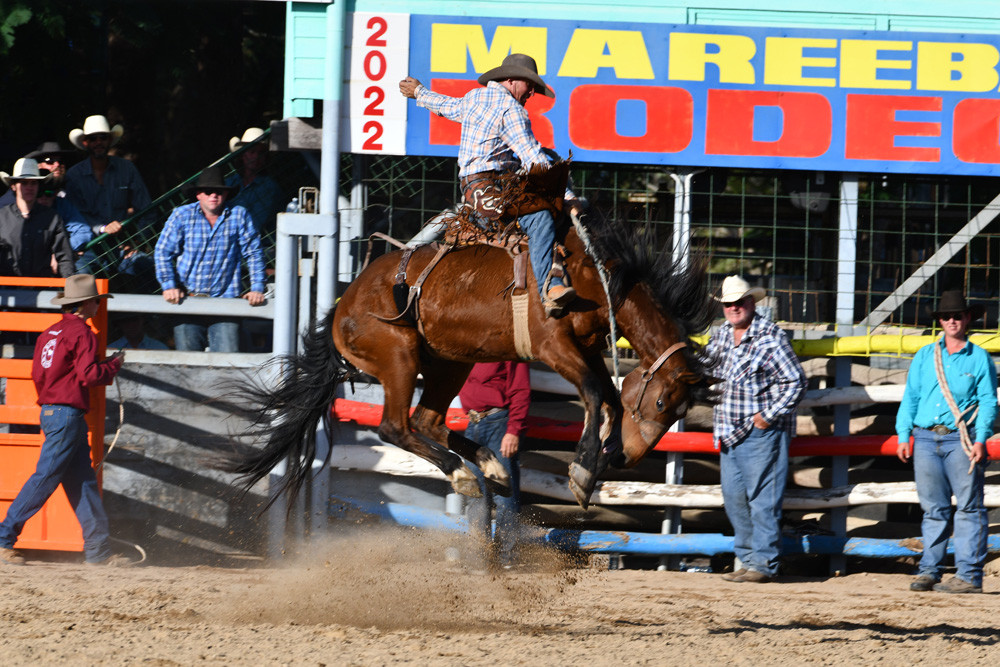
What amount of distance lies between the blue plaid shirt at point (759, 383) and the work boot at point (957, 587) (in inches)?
50.2

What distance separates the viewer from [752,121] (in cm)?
835

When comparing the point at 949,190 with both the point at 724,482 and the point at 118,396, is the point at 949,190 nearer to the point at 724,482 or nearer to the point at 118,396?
the point at 724,482

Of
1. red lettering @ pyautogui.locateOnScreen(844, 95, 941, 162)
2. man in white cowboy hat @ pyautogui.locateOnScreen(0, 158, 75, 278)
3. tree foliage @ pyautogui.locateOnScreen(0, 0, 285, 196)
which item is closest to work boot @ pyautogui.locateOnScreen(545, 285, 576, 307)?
red lettering @ pyautogui.locateOnScreen(844, 95, 941, 162)

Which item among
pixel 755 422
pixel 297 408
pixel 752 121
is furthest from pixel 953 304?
pixel 297 408

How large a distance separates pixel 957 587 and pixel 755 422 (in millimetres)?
1544

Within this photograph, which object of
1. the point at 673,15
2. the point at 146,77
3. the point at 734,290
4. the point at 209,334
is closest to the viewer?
the point at 734,290

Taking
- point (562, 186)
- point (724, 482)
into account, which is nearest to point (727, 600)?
point (724, 482)

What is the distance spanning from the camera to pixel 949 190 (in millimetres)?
9352

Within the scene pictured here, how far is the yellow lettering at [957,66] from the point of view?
832 centimetres

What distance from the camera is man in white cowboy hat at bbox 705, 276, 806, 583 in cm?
712

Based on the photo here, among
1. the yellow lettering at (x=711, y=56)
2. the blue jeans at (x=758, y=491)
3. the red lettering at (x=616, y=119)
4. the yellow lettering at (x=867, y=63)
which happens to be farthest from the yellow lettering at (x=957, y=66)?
the blue jeans at (x=758, y=491)

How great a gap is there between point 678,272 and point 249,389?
266 centimetres

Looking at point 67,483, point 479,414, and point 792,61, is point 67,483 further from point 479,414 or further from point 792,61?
point 792,61

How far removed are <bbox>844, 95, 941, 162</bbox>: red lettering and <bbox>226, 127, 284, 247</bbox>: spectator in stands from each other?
425 centimetres
